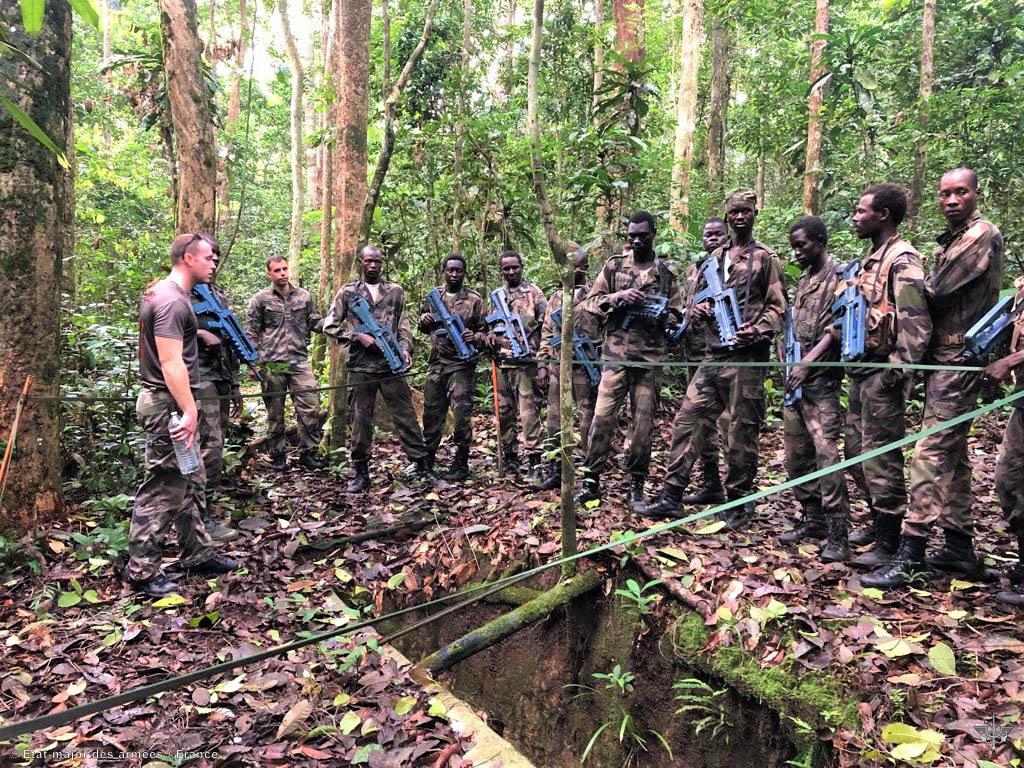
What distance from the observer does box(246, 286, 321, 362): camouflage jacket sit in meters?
7.54

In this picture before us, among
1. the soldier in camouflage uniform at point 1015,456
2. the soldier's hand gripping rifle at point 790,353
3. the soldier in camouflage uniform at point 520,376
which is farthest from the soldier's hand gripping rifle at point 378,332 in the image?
the soldier in camouflage uniform at point 1015,456

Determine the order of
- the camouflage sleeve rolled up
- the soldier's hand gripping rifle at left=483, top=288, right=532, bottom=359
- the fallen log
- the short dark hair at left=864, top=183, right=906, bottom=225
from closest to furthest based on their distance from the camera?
the fallen log
the camouflage sleeve rolled up
the short dark hair at left=864, top=183, right=906, bottom=225
the soldier's hand gripping rifle at left=483, top=288, right=532, bottom=359

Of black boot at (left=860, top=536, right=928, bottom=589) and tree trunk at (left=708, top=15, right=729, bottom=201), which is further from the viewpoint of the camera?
tree trunk at (left=708, top=15, right=729, bottom=201)

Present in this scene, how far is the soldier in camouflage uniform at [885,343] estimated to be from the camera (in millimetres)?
3988

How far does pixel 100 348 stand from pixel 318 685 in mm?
4312

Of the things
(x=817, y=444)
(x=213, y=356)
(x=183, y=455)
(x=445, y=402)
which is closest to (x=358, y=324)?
(x=445, y=402)

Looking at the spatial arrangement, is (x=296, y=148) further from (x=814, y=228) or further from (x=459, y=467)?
(x=814, y=228)

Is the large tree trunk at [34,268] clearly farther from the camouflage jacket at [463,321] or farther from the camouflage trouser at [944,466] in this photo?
the camouflage trouser at [944,466]

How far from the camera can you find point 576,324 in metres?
7.01

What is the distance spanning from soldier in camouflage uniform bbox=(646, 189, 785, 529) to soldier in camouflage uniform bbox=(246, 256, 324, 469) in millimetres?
4106

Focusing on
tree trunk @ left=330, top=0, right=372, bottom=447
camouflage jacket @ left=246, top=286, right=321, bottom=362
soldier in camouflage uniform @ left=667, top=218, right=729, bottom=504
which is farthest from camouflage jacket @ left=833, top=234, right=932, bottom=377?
camouflage jacket @ left=246, top=286, right=321, bottom=362

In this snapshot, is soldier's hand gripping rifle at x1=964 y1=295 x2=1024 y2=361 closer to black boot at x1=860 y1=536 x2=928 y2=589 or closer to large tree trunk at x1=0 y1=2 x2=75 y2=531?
black boot at x1=860 y1=536 x2=928 y2=589

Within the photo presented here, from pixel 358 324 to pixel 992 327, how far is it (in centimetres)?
519

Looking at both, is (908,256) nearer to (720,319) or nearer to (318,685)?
(720,319)
